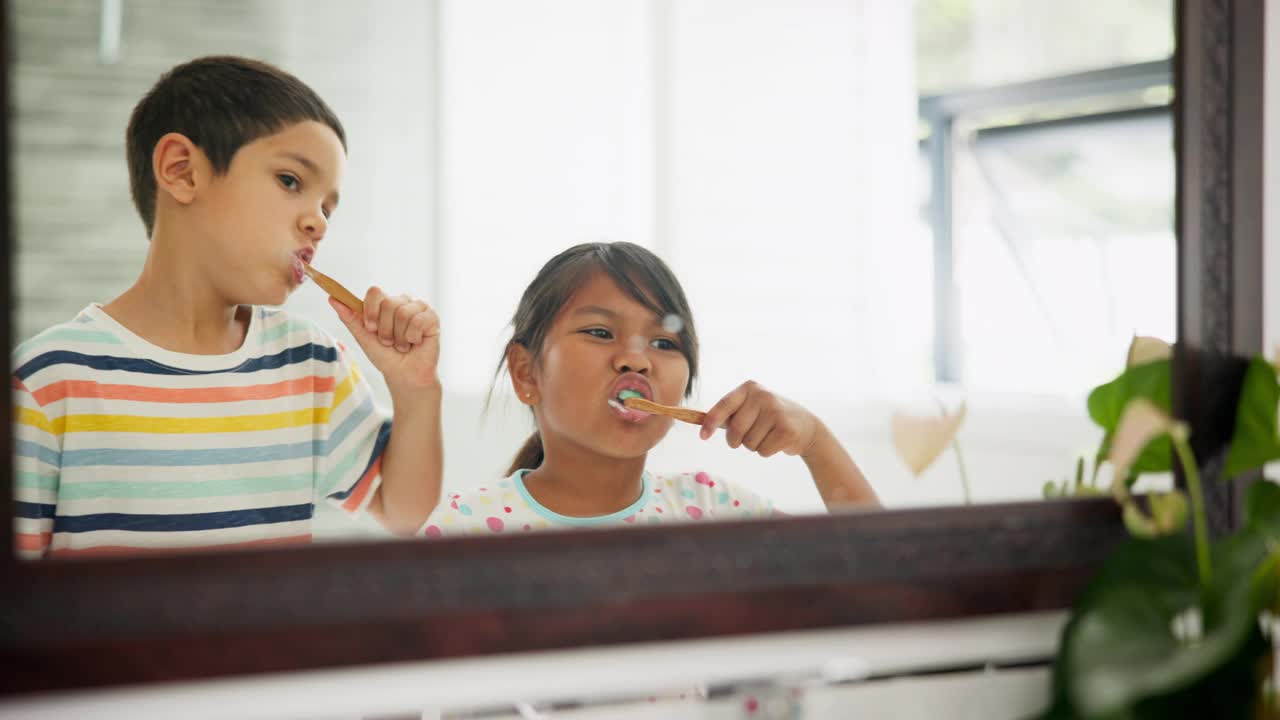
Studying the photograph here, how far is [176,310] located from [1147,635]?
0.69 metres

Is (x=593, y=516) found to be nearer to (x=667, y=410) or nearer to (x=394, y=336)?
(x=667, y=410)

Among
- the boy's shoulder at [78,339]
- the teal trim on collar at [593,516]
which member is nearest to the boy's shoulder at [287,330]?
the boy's shoulder at [78,339]

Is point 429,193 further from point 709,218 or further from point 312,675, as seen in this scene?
point 312,675

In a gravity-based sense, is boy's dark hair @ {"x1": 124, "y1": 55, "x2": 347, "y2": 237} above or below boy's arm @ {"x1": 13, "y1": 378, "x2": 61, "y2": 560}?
above

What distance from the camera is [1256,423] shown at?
518mm

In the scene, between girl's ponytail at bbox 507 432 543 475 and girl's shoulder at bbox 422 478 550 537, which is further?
girl's ponytail at bbox 507 432 543 475

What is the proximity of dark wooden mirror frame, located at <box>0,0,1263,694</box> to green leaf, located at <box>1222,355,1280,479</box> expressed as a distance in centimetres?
3

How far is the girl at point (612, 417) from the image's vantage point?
76 cm

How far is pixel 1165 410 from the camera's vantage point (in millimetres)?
557

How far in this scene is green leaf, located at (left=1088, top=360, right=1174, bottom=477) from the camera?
0.54 meters

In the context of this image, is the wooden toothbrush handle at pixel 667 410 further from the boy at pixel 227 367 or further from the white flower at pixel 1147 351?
the white flower at pixel 1147 351

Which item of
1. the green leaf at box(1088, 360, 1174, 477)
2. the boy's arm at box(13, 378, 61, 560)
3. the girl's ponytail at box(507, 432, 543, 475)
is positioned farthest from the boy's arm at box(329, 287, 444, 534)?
the green leaf at box(1088, 360, 1174, 477)

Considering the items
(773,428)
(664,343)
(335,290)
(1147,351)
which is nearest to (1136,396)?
(1147,351)

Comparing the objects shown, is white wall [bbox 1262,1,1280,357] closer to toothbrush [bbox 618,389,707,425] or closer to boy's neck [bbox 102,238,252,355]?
toothbrush [bbox 618,389,707,425]
